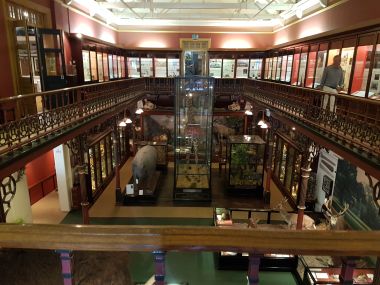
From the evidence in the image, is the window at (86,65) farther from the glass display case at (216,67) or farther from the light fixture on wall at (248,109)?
the glass display case at (216,67)

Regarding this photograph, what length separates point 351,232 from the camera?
108 centimetres

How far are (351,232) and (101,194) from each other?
12.1m

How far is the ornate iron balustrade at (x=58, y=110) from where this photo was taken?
5.05 meters

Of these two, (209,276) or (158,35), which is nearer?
(209,276)

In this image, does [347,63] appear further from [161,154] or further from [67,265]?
[67,265]

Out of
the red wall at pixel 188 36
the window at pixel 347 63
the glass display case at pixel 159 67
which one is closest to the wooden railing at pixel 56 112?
the glass display case at pixel 159 67

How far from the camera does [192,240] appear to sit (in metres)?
1.06

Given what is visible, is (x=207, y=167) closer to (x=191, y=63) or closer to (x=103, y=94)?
(x=103, y=94)

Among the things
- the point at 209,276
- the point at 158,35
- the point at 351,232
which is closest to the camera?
the point at 351,232

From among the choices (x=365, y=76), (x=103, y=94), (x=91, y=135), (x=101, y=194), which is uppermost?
(x=365, y=76)

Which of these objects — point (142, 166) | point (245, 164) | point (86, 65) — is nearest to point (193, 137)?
point (142, 166)

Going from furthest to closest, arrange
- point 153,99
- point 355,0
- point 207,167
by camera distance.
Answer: point 153,99, point 207,167, point 355,0

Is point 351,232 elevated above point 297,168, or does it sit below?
above

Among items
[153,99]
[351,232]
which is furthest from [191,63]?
[351,232]
